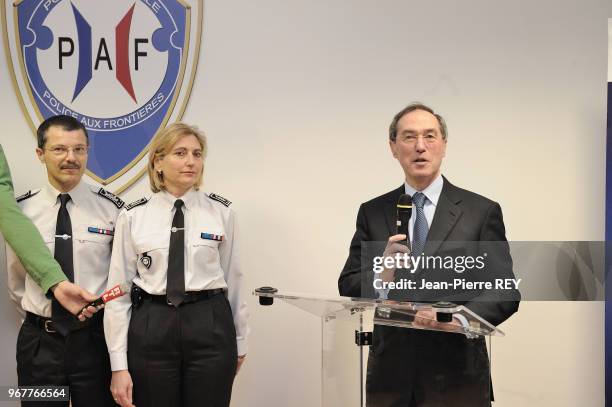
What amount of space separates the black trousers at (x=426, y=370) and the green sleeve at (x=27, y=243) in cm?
137

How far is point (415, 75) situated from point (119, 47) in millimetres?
1480

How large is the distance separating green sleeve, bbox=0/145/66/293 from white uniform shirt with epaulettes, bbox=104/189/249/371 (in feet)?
0.80

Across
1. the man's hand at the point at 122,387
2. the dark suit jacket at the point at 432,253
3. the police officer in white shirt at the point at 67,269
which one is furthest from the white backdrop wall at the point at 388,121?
the man's hand at the point at 122,387

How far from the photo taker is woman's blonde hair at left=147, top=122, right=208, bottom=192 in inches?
123

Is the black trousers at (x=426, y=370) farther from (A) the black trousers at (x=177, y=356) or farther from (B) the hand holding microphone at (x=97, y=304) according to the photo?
(B) the hand holding microphone at (x=97, y=304)

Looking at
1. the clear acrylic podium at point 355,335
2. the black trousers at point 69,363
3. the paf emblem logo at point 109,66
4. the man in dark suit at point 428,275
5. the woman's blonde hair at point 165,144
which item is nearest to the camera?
the clear acrylic podium at point 355,335

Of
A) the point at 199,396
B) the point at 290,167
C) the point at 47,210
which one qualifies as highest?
the point at 290,167

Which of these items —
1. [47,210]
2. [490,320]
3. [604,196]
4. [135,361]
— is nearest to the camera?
[490,320]

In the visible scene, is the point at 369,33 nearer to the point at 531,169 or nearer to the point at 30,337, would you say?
the point at 531,169

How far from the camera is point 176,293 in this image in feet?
9.68

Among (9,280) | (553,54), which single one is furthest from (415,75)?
(9,280)

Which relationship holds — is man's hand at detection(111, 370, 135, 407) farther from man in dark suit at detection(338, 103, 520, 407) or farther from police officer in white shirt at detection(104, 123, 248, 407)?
man in dark suit at detection(338, 103, 520, 407)

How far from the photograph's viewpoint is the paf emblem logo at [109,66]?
3586 mm

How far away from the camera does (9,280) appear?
10.6ft
